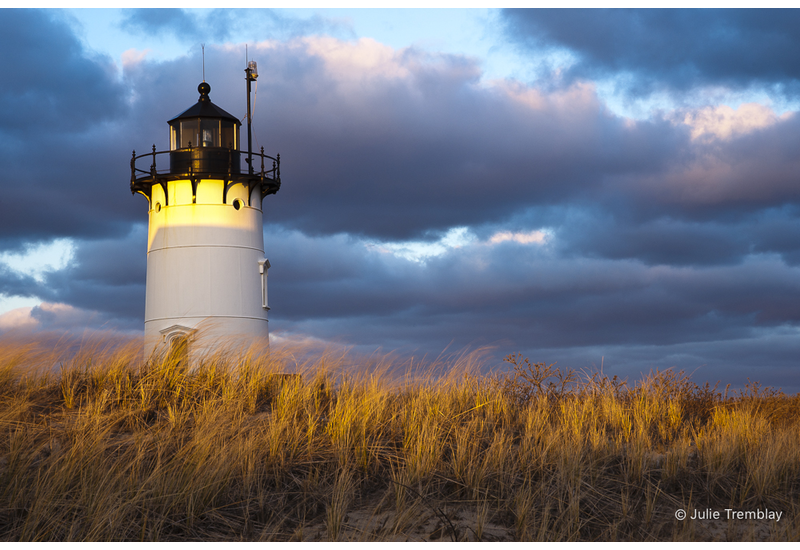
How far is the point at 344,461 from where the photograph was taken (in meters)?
6.80

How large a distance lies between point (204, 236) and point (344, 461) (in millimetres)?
15353

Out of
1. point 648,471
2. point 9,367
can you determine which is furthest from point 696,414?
point 9,367

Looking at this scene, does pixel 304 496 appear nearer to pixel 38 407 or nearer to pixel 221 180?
pixel 38 407

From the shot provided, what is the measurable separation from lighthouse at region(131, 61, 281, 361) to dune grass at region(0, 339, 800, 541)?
10.4 meters

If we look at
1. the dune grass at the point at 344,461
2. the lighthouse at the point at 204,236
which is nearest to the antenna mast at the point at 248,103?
the lighthouse at the point at 204,236

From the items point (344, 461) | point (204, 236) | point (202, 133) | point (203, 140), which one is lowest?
point (344, 461)

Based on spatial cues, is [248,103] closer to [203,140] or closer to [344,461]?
[203,140]

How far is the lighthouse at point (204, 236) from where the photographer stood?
20469 mm

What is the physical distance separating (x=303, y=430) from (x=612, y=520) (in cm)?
343

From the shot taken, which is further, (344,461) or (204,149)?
(204,149)

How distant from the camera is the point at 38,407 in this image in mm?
8391

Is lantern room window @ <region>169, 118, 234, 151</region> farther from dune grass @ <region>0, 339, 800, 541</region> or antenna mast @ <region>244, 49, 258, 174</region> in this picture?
dune grass @ <region>0, 339, 800, 541</region>

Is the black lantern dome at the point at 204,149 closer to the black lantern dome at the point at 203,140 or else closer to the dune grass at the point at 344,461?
the black lantern dome at the point at 203,140

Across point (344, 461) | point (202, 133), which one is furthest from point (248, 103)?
point (344, 461)
